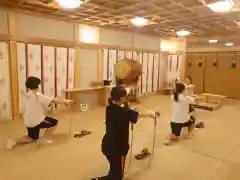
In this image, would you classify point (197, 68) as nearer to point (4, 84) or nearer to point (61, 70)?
point (61, 70)

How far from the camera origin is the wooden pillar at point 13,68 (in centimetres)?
415

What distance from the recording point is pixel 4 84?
13.8 ft

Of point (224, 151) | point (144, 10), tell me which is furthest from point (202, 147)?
point (144, 10)

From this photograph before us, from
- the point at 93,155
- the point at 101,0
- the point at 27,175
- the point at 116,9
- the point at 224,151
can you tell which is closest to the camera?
the point at 27,175

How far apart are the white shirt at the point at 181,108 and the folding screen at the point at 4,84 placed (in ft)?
11.2

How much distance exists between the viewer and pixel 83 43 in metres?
5.46

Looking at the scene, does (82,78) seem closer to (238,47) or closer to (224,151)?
(224,151)

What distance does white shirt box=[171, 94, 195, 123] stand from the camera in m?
3.24

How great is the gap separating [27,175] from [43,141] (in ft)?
2.94

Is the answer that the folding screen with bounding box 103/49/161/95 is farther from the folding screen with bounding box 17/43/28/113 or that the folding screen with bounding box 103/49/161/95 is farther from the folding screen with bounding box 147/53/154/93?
the folding screen with bounding box 17/43/28/113

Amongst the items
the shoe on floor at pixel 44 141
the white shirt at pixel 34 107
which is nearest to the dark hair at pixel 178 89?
the white shirt at pixel 34 107

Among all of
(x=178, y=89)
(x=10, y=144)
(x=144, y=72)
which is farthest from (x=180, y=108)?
(x=144, y=72)

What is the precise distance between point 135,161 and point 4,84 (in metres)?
3.18

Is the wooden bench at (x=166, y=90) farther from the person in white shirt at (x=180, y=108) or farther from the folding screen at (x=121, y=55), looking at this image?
the person in white shirt at (x=180, y=108)
